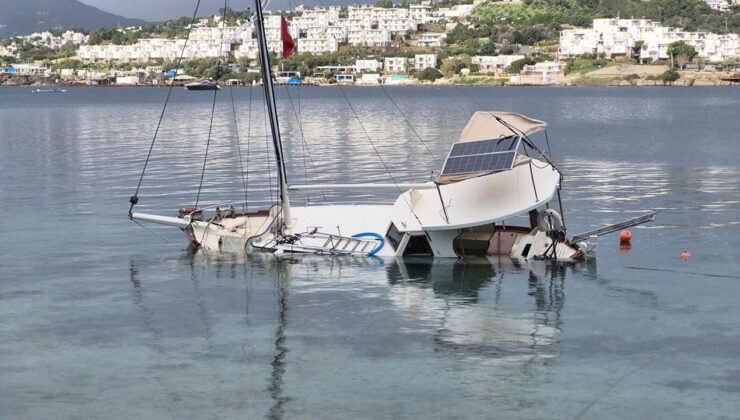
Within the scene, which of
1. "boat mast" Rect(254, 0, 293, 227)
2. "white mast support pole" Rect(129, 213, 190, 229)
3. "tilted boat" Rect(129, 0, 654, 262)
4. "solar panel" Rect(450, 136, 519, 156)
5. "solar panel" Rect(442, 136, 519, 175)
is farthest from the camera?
"white mast support pole" Rect(129, 213, 190, 229)

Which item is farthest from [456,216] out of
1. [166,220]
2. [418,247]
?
[166,220]

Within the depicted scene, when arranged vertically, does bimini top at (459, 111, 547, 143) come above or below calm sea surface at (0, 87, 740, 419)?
above

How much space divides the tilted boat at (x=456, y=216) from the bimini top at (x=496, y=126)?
0.04 metres

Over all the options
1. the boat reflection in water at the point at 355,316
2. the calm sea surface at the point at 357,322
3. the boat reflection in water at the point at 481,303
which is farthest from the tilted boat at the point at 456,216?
the calm sea surface at the point at 357,322

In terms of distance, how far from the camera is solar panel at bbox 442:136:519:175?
138 feet

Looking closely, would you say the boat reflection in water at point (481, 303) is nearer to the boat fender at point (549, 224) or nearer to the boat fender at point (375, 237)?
the boat fender at point (375, 237)

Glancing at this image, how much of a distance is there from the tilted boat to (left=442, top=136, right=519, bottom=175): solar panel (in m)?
A: 0.05

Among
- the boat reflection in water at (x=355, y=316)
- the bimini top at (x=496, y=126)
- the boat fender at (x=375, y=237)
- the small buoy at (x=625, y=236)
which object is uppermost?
the bimini top at (x=496, y=126)

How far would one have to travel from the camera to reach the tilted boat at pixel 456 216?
139 ft

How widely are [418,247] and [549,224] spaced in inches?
204

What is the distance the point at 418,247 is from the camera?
43.7 m

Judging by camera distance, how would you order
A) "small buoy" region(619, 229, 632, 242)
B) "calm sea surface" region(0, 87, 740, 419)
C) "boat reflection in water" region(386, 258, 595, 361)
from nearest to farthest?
"calm sea surface" region(0, 87, 740, 419) < "boat reflection in water" region(386, 258, 595, 361) < "small buoy" region(619, 229, 632, 242)

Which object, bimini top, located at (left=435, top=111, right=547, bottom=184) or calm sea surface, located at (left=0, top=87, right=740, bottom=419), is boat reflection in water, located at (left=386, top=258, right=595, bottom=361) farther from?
bimini top, located at (left=435, top=111, right=547, bottom=184)

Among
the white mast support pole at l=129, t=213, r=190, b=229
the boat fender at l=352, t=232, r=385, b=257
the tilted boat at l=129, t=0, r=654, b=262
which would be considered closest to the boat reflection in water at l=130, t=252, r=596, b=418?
the boat fender at l=352, t=232, r=385, b=257
